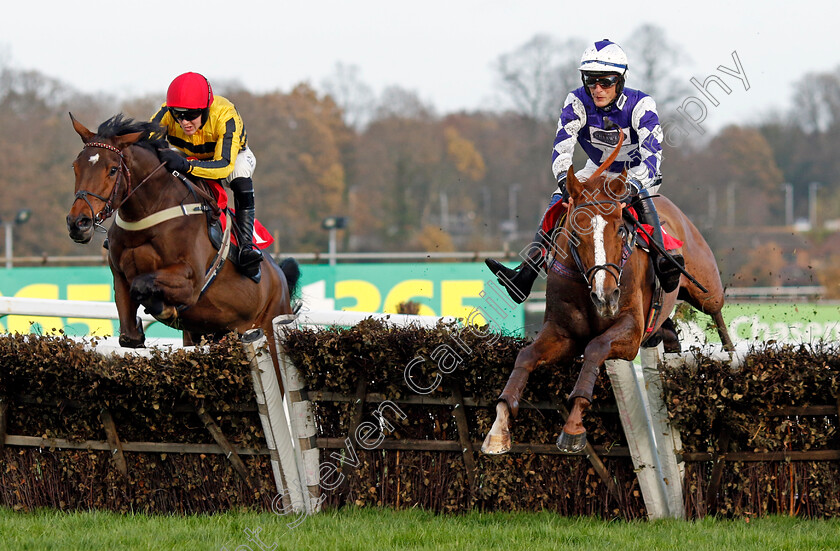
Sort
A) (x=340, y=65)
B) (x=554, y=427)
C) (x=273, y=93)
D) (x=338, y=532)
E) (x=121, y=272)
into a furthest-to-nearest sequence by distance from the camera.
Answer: (x=340, y=65)
(x=273, y=93)
(x=121, y=272)
(x=554, y=427)
(x=338, y=532)

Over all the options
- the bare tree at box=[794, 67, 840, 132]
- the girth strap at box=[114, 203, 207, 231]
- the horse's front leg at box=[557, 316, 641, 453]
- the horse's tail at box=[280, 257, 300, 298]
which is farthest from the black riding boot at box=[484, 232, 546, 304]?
the bare tree at box=[794, 67, 840, 132]

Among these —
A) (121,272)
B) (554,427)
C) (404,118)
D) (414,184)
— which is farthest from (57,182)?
(554,427)

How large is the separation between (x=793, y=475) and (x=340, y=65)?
1523 inches

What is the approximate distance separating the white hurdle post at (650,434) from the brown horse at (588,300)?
0.35 feet

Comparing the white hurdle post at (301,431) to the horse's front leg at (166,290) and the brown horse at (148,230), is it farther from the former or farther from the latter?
the horse's front leg at (166,290)

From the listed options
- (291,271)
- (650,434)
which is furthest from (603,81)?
(291,271)

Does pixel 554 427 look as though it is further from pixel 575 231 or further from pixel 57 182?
pixel 57 182

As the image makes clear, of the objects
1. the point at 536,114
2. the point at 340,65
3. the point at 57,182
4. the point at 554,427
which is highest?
the point at 340,65

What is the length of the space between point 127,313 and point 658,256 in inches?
125

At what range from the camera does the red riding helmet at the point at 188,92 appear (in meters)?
5.92

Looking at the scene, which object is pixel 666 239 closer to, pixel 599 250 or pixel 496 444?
pixel 599 250

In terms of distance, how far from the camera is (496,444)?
414cm

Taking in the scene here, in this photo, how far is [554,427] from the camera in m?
4.55

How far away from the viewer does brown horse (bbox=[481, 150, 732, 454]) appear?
416cm
